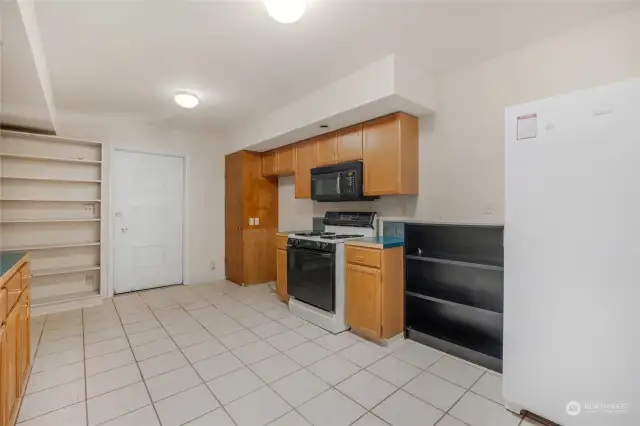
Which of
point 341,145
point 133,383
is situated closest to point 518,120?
point 341,145

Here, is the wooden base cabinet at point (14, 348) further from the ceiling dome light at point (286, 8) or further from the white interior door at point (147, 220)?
the white interior door at point (147, 220)

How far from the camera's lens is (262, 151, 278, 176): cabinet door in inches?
171

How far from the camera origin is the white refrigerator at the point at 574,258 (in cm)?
133

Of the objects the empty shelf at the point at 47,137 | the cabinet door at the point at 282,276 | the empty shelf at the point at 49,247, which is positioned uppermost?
the empty shelf at the point at 47,137

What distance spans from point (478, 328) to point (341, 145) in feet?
7.10

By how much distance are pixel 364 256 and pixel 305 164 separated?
5.20 feet

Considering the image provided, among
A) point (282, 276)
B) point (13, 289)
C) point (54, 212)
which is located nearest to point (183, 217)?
point (54, 212)

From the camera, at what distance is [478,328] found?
2.39 m

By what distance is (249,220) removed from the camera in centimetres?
449

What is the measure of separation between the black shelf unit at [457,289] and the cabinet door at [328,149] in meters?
1.17

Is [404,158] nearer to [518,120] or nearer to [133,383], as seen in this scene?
[518,120]

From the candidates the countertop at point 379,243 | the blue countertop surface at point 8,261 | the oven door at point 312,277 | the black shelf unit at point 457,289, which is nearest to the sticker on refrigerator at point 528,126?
the black shelf unit at point 457,289

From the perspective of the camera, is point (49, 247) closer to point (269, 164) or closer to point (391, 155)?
point (269, 164)

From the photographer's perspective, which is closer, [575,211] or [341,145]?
[575,211]
